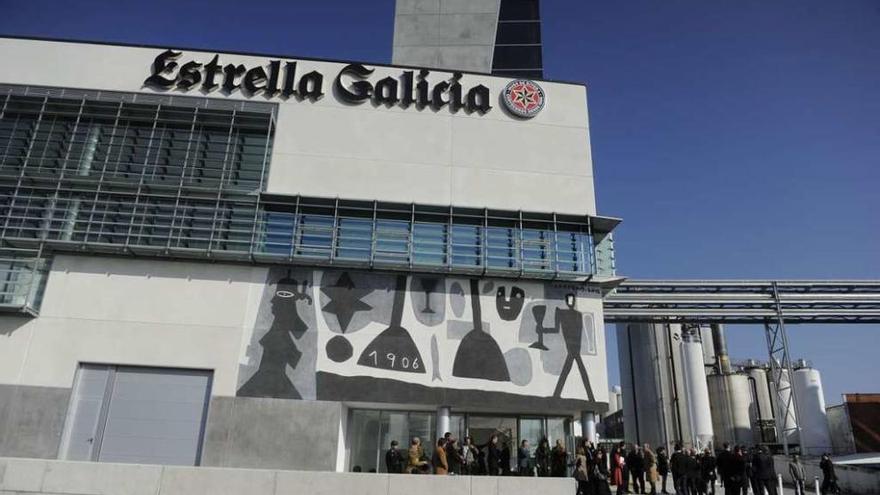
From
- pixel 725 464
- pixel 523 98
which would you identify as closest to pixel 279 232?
pixel 523 98

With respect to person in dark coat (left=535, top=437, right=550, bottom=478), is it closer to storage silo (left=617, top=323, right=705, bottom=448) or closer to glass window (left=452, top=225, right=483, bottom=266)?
glass window (left=452, top=225, right=483, bottom=266)

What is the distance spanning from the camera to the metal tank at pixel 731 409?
1481 inches

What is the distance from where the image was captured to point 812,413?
106 ft

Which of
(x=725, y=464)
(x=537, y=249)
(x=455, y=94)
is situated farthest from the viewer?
(x=455, y=94)

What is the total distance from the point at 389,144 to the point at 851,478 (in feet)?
78.9

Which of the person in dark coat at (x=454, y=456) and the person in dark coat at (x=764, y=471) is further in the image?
the person in dark coat at (x=764, y=471)

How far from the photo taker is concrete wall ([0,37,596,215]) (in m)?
21.7

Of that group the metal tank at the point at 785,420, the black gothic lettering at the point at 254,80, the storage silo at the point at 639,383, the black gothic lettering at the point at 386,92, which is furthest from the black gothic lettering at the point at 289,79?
the metal tank at the point at 785,420

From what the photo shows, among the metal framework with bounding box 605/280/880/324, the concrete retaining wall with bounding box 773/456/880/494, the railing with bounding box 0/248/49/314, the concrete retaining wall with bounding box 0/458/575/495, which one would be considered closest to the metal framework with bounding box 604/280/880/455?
the metal framework with bounding box 605/280/880/324

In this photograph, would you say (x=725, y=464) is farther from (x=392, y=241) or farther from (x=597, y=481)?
(x=392, y=241)

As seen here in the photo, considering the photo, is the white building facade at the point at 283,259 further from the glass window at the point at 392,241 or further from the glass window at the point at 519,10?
the glass window at the point at 519,10

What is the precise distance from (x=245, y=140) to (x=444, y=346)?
11592 millimetres

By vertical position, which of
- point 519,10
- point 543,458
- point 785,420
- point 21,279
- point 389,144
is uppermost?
point 519,10

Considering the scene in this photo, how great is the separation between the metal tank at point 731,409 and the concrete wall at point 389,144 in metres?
24.7
